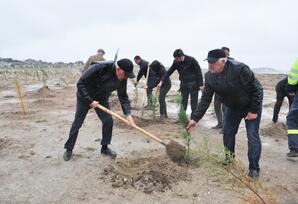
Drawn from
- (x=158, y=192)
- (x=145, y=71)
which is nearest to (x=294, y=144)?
(x=158, y=192)

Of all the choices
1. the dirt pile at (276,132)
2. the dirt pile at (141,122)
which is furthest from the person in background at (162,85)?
the dirt pile at (276,132)

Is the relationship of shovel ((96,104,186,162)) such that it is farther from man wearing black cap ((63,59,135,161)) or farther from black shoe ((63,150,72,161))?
black shoe ((63,150,72,161))

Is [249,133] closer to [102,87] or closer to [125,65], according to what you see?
[125,65]

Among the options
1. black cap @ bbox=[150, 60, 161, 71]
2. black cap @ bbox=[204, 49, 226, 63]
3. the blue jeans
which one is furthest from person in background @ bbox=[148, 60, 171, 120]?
black cap @ bbox=[204, 49, 226, 63]

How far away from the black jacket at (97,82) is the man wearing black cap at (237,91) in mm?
1378

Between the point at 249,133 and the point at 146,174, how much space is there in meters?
1.51

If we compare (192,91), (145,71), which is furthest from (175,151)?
(145,71)

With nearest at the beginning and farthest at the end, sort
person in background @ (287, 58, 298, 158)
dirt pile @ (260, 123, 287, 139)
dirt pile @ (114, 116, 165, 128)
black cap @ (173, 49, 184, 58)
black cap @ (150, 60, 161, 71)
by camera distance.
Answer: person in background @ (287, 58, 298, 158) → dirt pile @ (260, 123, 287, 139) → black cap @ (173, 49, 184, 58) → dirt pile @ (114, 116, 165, 128) → black cap @ (150, 60, 161, 71)

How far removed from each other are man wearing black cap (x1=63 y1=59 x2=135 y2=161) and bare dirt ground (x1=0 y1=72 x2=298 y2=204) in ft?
1.85

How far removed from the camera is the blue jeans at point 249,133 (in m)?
5.04

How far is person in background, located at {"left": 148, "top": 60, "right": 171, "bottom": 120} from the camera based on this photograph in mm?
9727

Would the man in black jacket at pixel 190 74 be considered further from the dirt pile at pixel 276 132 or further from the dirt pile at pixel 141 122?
the dirt pile at pixel 276 132

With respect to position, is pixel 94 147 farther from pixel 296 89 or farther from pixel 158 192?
pixel 296 89

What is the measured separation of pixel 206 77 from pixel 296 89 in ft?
4.42
